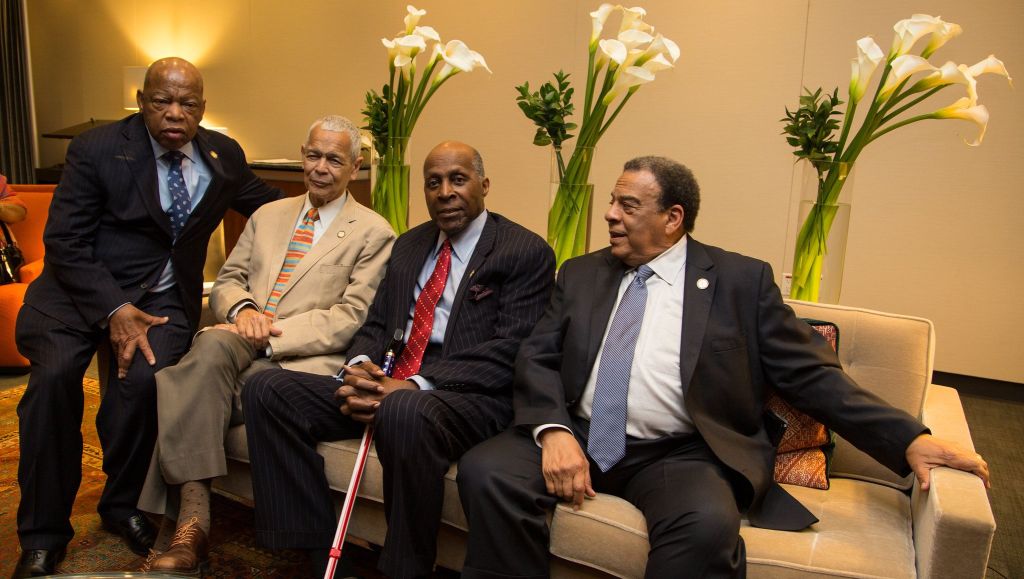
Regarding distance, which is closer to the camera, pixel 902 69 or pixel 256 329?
pixel 902 69

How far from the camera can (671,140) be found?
507 cm

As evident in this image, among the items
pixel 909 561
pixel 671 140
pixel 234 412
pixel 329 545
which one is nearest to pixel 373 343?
pixel 234 412

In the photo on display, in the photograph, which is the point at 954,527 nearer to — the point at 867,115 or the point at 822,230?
the point at 822,230

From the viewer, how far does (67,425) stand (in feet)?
8.35

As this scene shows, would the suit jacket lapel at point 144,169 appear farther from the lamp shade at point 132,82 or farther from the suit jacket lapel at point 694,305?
the lamp shade at point 132,82

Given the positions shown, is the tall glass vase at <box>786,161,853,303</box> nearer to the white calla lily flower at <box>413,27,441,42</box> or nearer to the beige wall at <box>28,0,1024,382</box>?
the white calla lily flower at <box>413,27,441,42</box>

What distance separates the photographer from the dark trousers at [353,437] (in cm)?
217

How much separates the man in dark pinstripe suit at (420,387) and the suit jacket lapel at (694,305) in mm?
507

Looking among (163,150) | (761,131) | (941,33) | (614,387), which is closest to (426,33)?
(163,150)

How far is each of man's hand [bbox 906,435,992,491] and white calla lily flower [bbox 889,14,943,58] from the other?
124cm

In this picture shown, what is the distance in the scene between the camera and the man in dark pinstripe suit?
2186 mm

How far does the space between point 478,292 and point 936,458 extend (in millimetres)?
1344

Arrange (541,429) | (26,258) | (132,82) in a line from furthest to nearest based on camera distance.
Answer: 1. (132,82)
2. (26,258)
3. (541,429)

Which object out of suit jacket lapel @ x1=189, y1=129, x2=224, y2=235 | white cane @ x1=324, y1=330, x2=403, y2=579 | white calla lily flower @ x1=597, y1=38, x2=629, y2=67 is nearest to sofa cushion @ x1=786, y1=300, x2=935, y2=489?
white calla lily flower @ x1=597, y1=38, x2=629, y2=67
